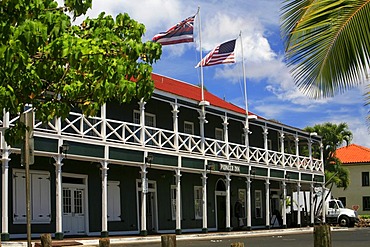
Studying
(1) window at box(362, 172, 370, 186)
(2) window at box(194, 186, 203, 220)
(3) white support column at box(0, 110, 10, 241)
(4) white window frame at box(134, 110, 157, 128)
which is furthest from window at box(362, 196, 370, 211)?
(3) white support column at box(0, 110, 10, 241)

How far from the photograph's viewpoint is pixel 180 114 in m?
33.1

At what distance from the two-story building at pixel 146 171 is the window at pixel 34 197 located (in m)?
0.04

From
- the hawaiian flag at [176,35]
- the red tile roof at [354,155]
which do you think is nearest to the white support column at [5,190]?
the hawaiian flag at [176,35]

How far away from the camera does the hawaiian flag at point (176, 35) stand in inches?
1129

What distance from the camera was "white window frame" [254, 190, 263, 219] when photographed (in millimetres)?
39312

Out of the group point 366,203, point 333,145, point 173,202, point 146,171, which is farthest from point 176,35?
point 366,203

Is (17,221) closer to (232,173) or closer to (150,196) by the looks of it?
(150,196)

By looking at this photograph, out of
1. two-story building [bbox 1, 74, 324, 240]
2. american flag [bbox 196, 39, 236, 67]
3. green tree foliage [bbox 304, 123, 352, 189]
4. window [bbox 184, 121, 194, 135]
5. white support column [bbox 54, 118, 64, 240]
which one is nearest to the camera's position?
white support column [bbox 54, 118, 64, 240]

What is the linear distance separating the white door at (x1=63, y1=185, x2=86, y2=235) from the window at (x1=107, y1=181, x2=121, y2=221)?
5.54 feet

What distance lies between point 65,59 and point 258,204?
3255 centimetres

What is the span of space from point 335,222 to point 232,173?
1768 centimetres

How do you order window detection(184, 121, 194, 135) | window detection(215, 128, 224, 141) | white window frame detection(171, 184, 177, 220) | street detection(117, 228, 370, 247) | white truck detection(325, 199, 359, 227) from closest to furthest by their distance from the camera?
street detection(117, 228, 370, 247) < white window frame detection(171, 184, 177, 220) < window detection(184, 121, 194, 135) < window detection(215, 128, 224, 141) < white truck detection(325, 199, 359, 227)

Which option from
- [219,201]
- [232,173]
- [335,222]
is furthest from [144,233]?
[335,222]

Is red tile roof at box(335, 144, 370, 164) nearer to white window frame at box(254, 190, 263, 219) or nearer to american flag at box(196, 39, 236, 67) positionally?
white window frame at box(254, 190, 263, 219)
